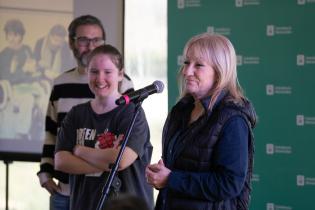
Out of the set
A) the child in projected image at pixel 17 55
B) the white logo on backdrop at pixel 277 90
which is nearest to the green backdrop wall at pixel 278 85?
the white logo on backdrop at pixel 277 90

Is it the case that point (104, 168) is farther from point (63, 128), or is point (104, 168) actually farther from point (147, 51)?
point (147, 51)

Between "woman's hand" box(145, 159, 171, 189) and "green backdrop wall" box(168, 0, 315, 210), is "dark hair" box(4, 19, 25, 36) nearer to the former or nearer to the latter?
"green backdrop wall" box(168, 0, 315, 210)

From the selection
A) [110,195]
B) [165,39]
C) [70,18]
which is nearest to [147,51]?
[165,39]

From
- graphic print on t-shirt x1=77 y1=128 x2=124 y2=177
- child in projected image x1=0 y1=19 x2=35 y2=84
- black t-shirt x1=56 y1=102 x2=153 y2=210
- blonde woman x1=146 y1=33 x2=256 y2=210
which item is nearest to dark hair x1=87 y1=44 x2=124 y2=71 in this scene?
black t-shirt x1=56 y1=102 x2=153 y2=210

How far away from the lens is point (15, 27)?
227 inches

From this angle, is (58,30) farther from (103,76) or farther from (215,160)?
(215,160)

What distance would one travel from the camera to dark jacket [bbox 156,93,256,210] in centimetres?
223

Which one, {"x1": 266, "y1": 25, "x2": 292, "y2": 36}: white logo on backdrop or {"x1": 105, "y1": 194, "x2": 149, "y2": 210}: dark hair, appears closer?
{"x1": 105, "y1": 194, "x2": 149, "y2": 210}: dark hair

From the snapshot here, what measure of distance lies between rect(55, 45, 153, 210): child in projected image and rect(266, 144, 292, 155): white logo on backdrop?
2.07 meters

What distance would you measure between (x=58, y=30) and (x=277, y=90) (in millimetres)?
2151

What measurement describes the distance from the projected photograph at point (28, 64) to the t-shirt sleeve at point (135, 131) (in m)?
2.79

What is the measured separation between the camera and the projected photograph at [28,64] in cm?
571

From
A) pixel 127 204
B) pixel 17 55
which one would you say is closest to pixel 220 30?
pixel 17 55

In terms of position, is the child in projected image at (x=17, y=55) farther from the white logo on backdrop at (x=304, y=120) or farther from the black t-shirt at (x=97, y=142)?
the black t-shirt at (x=97, y=142)
